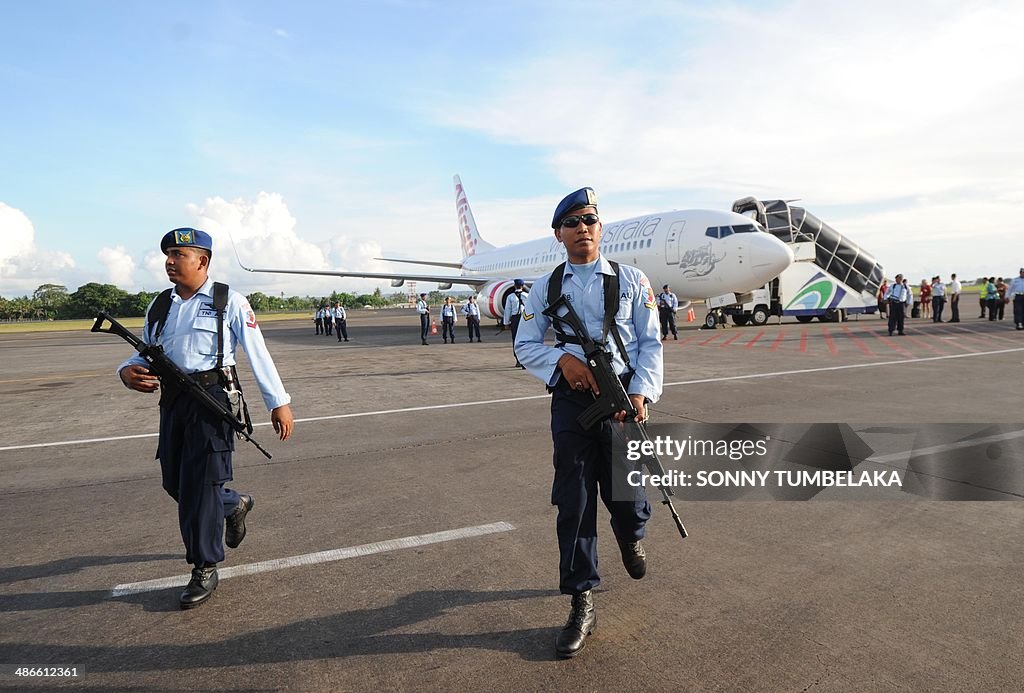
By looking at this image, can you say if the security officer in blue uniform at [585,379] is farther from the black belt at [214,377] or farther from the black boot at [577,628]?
the black belt at [214,377]

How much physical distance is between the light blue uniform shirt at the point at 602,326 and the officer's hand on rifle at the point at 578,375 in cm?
9

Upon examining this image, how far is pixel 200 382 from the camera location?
358cm


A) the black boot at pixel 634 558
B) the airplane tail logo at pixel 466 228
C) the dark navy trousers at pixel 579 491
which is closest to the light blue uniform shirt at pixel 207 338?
the dark navy trousers at pixel 579 491

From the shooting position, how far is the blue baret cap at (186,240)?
3.66 metres

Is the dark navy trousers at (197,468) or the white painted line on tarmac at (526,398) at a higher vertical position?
the dark navy trousers at (197,468)

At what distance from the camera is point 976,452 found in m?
5.78

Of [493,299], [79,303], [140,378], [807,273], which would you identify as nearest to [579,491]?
[140,378]

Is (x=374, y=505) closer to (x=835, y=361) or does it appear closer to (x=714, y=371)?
(x=714, y=371)

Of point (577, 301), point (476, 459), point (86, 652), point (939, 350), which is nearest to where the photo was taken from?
point (86, 652)

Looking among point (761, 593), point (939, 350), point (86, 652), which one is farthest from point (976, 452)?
point (939, 350)

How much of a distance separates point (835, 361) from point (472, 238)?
31.6m

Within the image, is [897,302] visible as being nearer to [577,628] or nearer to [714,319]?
[714,319]

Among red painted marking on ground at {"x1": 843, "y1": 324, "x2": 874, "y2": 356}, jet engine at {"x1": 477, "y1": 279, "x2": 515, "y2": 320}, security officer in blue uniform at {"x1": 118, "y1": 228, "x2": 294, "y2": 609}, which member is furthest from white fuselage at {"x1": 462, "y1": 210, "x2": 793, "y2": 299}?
security officer in blue uniform at {"x1": 118, "y1": 228, "x2": 294, "y2": 609}

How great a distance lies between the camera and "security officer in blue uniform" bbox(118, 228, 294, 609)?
3.48m
